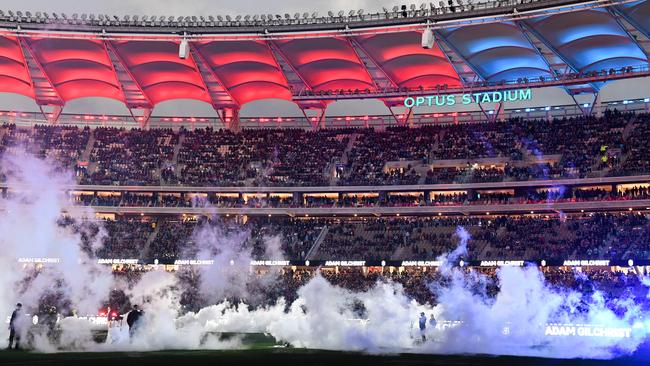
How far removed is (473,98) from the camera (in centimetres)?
6294

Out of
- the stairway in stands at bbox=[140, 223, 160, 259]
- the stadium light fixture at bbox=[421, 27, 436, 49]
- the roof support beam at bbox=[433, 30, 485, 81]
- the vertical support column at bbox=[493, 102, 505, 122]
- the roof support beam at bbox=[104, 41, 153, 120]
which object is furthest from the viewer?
the vertical support column at bbox=[493, 102, 505, 122]

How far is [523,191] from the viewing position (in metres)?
61.1

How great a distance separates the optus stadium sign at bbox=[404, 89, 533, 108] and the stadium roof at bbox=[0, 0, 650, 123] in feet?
3.06

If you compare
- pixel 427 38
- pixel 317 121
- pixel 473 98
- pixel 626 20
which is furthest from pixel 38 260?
pixel 317 121

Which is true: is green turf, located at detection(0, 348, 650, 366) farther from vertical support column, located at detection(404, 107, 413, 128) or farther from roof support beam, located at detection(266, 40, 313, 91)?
vertical support column, located at detection(404, 107, 413, 128)

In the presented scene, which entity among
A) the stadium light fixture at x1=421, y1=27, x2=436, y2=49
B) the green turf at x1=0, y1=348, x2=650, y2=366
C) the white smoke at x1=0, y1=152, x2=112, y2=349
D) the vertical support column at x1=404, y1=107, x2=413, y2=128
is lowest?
the green turf at x1=0, y1=348, x2=650, y2=366

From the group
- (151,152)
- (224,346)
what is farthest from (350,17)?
(224,346)

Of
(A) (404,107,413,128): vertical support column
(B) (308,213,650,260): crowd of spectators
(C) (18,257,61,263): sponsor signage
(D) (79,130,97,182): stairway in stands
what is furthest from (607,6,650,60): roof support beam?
(D) (79,130,97,182): stairway in stands

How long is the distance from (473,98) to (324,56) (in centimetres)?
1246

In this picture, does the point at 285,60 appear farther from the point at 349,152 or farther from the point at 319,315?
the point at 319,315

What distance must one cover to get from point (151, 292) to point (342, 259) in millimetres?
18313

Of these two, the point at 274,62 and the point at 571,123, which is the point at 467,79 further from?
the point at 274,62

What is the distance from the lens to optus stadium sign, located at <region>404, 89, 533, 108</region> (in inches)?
2383

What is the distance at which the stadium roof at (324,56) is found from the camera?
2126 inches
